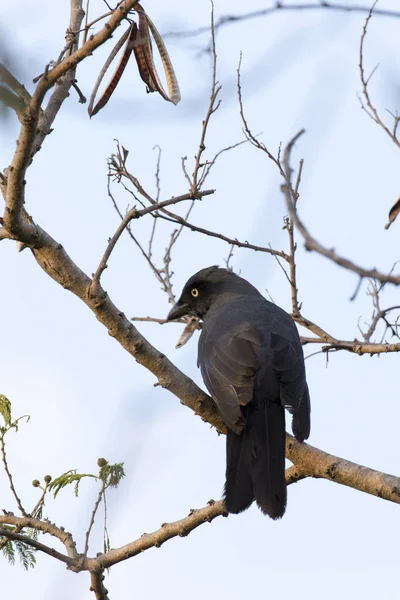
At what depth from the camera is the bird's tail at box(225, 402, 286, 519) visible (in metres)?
4.84

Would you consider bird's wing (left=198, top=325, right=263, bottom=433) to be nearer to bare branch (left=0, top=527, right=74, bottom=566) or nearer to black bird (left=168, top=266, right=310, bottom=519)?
black bird (left=168, top=266, right=310, bottom=519)

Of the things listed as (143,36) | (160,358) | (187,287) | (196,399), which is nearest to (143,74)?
(143,36)

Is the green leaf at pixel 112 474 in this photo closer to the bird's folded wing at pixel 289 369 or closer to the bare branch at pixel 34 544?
the bare branch at pixel 34 544

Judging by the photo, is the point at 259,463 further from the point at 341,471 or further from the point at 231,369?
the point at 231,369

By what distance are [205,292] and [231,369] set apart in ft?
5.48

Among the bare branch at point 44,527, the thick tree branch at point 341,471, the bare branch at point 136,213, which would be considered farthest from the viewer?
the thick tree branch at point 341,471

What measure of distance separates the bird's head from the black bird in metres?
0.37

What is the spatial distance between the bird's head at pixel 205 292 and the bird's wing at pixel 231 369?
95cm

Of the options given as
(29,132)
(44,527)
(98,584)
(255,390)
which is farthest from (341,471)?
(29,132)

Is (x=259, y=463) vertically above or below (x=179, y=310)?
below

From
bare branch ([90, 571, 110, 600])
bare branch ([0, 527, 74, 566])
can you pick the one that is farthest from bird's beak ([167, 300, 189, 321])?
bare branch ([0, 527, 74, 566])

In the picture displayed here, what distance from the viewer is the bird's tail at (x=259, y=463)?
4.84m

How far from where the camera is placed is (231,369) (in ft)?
18.4

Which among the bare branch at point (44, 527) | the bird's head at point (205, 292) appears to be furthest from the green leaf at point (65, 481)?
the bird's head at point (205, 292)
